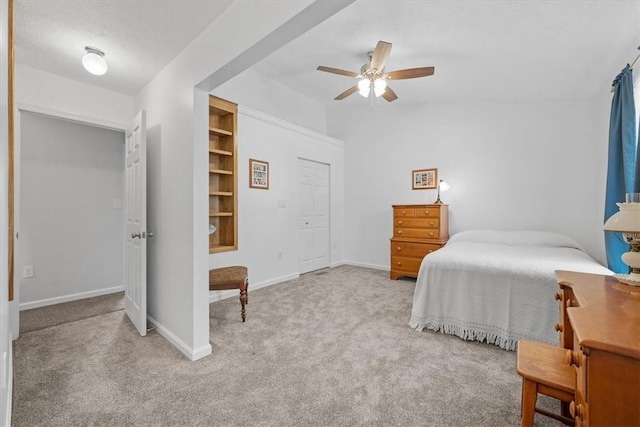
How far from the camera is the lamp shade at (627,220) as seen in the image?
47.3 inches

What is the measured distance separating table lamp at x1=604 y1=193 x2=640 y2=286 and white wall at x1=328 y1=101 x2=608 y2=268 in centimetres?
271

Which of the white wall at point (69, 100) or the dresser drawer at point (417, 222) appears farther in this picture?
the dresser drawer at point (417, 222)

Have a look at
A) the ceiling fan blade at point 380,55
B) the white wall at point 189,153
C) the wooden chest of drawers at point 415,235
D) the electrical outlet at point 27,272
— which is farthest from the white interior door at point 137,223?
the wooden chest of drawers at point 415,235

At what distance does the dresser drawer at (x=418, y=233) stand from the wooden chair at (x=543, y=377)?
2866mm

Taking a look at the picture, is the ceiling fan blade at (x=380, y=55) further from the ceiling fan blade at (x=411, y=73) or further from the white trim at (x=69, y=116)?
the white trim at (x=69, y=116)

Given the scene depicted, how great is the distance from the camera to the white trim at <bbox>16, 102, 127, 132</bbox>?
2.53 m

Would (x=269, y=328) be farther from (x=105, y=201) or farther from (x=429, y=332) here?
(x=105, y=201)

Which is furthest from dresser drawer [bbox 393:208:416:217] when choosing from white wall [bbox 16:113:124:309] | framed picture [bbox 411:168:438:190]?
white wall [bbox 16:113:124:309]

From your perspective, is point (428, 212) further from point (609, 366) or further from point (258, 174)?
point (609, 366)

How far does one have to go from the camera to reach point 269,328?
2.57 m

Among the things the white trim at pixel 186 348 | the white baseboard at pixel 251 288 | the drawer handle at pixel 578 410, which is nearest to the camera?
the drawer handle at pixel 578 410

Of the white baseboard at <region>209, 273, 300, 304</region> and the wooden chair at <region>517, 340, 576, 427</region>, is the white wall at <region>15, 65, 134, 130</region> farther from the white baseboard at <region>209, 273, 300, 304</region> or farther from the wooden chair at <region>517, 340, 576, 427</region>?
the wooden chair at <region>517, 340, 576, 427</region>

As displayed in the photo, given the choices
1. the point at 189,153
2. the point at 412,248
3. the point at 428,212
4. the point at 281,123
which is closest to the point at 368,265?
the point at 412,248

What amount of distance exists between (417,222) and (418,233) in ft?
0.55
